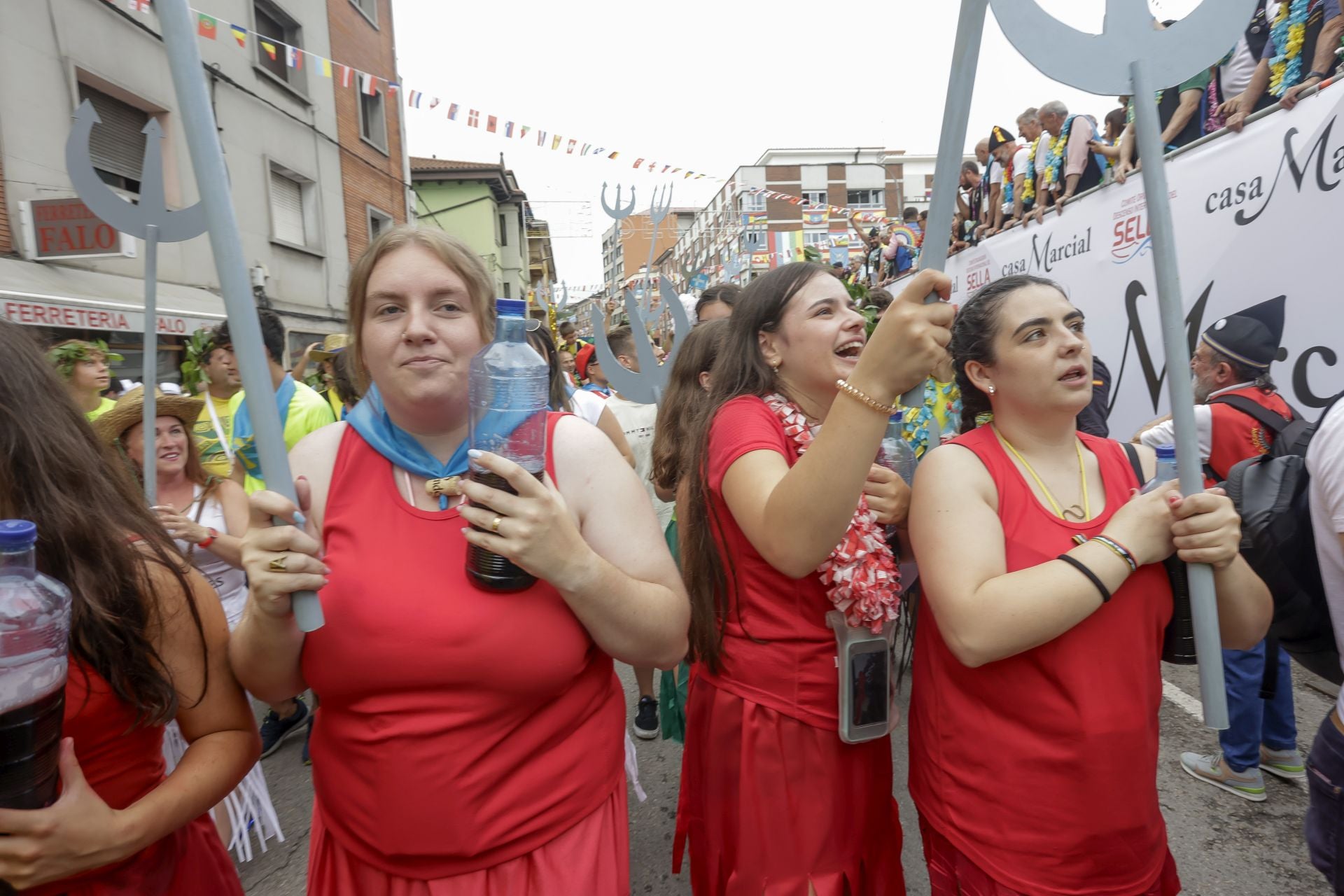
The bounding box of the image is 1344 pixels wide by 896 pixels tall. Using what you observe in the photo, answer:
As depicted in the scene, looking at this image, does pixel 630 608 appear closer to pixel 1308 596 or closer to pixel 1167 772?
pixel 1308 596

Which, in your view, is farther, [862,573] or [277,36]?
[277,36]

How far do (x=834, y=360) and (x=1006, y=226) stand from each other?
6087 mm

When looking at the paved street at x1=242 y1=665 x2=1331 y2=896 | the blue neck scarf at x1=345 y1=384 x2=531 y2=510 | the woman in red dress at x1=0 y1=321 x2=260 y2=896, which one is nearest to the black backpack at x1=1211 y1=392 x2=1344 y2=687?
the paved street at x1=242 y1=665 x2=1331 y2=896

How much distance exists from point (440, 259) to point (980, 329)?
1.16m

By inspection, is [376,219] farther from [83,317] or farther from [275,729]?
[275,729]

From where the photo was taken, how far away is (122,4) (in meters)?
8.07

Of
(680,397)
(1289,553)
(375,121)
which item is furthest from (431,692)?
(375,121)

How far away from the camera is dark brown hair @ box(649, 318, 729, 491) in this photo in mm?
3016

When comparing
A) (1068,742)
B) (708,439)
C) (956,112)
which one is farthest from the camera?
(708,439)

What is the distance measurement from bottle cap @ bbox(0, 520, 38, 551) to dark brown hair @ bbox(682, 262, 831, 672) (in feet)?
4.14

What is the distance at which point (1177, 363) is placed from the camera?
112 centimetres

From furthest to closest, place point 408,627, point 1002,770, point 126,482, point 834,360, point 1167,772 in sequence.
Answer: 1. point 1167,772
2. point 834,360
3. point 1002,770
4. point 126,482
5. point 408,627

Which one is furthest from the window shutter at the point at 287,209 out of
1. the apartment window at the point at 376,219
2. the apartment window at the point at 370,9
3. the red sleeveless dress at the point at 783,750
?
the red sleeveless dress at the point at 783,750

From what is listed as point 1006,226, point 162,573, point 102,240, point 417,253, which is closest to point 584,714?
point 162,573
